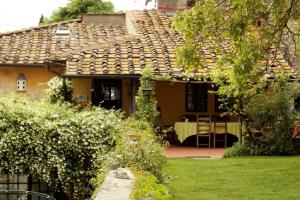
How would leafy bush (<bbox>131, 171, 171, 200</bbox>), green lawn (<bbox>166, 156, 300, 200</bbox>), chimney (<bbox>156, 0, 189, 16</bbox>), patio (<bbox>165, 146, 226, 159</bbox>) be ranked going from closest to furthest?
leafy bush (<bbox>131, 171, 171, 200</bbox>), green lawn (<bbox>166, 156, 300, 200</bbox>), patio (<bbox>165, 146, 226, 159</bbox>), chimney (<bbox>156, 0, 189, 16</bbox>)

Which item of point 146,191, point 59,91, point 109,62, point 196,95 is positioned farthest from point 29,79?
point 146,191

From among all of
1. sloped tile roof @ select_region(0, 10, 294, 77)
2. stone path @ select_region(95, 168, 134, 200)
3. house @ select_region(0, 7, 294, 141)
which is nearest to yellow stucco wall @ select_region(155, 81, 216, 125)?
house @ select_region(0, 7, 294, 141)

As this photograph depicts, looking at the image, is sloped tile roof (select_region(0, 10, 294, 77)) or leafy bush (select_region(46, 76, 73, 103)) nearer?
sloped tile roof (select_region(0, 10, 294, 77))

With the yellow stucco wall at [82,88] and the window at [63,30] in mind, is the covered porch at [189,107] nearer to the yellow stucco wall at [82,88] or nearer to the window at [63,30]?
the yellow stucco wall at [82,88]

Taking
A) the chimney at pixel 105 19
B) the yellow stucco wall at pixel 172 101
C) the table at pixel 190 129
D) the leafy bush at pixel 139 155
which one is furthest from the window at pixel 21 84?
the leafy bush at pixel 139 155

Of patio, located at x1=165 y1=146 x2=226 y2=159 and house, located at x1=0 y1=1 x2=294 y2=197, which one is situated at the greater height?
house, located at x1=0 y1=1 x2=294 y2=197

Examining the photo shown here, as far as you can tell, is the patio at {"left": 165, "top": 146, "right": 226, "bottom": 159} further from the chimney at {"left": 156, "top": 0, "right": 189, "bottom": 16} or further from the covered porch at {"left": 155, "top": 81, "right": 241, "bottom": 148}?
the chimney at {"left": 156, "top": 0, "right": 189, "bottom": 16}

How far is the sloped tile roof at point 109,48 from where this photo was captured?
53.7ft

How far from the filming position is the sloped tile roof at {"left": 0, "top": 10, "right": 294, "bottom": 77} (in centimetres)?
1636

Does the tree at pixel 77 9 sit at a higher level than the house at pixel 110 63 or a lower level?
higher

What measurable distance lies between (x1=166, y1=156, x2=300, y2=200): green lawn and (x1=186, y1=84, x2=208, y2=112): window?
528cm

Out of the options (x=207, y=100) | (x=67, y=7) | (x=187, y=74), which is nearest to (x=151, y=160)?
(x=187, y=74)

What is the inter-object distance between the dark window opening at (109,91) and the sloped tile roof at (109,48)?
1.41 meters

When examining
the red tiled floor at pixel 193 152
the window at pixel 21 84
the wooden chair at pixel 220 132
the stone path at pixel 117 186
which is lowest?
the red tiled floor at pixel 193 152
